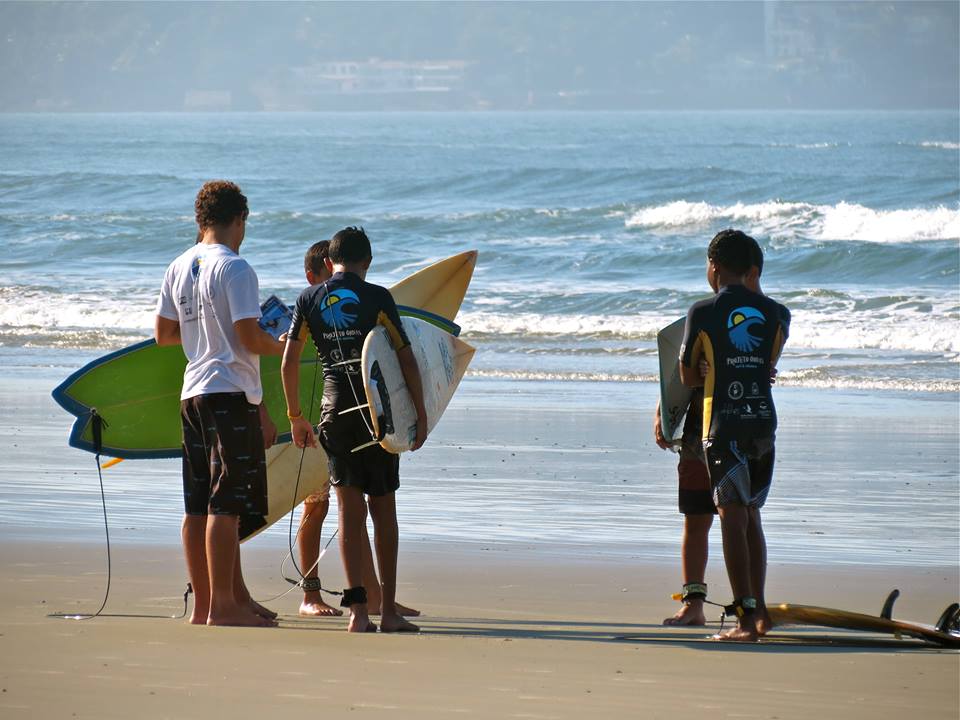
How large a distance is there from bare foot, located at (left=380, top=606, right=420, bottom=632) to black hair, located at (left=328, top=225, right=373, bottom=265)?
3.58 feet

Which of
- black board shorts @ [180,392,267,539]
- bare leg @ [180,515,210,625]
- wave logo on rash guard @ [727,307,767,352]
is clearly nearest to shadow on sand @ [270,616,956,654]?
bare leg @ [180,515,210,625]

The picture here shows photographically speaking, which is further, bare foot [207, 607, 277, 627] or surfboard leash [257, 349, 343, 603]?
surfboard leash [257, 349, 343, 603]

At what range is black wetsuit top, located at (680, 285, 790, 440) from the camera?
434cm

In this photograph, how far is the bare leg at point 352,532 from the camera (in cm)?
438

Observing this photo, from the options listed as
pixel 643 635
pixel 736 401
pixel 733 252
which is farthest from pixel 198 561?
pixel 733 252

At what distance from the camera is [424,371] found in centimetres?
456

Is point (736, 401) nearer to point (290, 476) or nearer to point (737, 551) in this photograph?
point (737, 551)

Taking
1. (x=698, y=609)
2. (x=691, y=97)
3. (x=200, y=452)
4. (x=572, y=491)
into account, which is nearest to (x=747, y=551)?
(x=698, y=609)

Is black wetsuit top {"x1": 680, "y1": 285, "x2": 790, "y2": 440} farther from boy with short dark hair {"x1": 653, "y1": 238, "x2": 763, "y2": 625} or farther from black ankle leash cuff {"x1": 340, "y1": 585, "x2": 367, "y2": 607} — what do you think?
black ankle leash cuff {"x1": 340, "y1": 585, "x2": 367, "y2": 607}

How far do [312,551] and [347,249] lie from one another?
1.10 metres

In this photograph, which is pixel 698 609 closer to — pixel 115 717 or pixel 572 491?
pixel 115 717

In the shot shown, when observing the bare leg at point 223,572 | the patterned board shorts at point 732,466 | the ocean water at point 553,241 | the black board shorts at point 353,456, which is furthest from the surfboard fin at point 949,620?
the ocean water at point 553,241

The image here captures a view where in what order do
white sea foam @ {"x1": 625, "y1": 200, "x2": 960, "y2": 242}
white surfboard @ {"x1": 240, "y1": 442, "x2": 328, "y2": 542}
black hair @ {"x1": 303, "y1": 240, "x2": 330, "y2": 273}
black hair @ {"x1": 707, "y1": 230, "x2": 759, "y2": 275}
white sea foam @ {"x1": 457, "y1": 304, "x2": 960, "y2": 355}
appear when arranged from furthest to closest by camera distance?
white sea foam @ {"x1": 625, "y1": 200, "x2": 960, "y2": 242} → white sea foam @ {"x1": 457, "y1": 304, "x2": 960, "y2": 355} → white surfboard @ {"x1": 240, "y1": 442, "x2": 328, "y2": 542} → black hair @ {"x1": 303, "y1": 240, "x2": 330, "y2": 273} → black hair @ {"x1": 707, "y1": 230, "x2": 759, "y2": 275}

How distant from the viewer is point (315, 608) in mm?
4750
